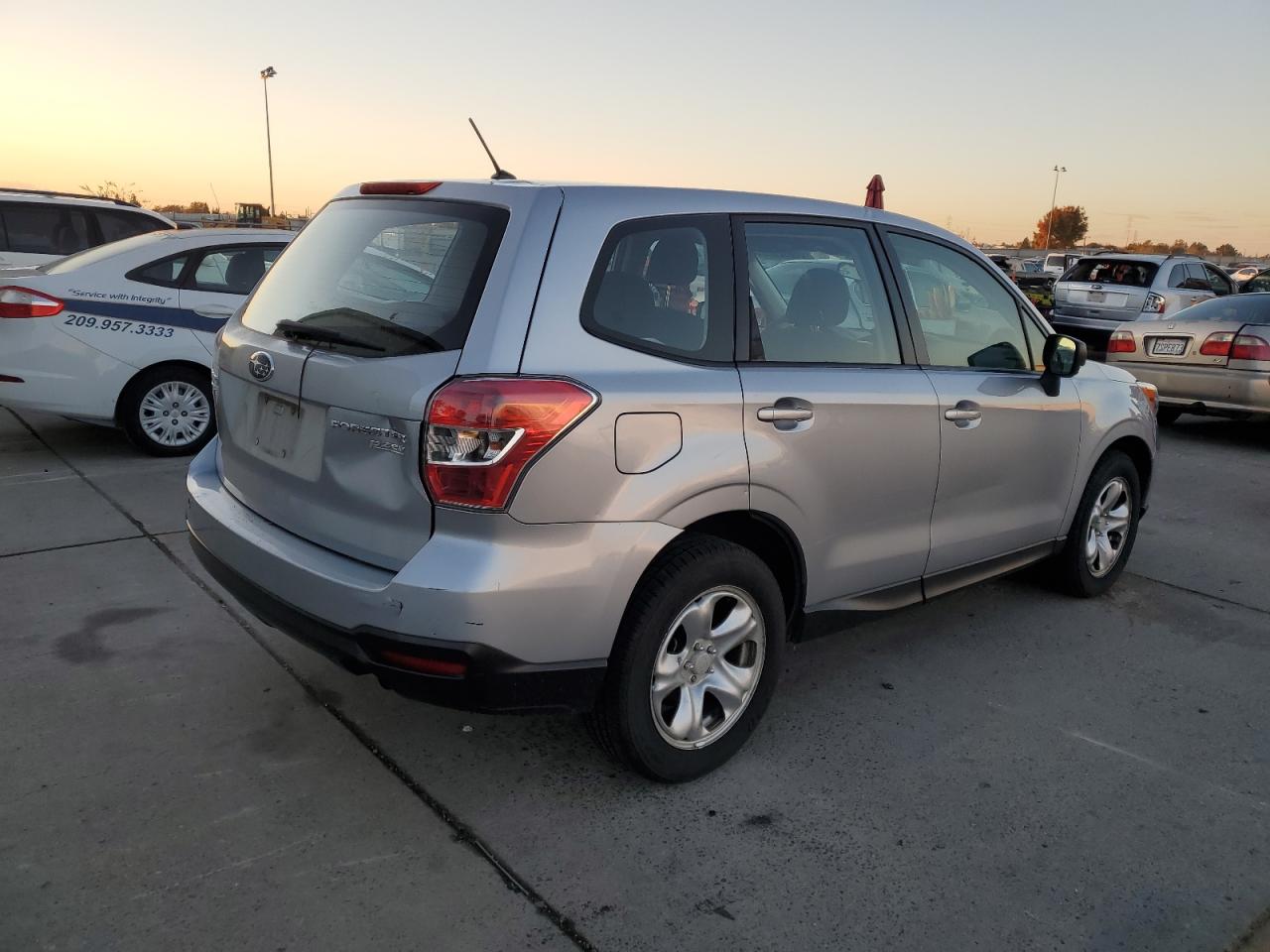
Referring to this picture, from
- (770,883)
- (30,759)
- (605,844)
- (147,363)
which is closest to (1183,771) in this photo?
(770,883)

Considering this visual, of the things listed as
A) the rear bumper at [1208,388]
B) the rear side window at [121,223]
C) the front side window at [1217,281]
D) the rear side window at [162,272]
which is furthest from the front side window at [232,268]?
the front side window at [1217,281]

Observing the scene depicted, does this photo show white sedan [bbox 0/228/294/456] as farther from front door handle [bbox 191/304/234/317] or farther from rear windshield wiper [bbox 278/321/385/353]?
rear windshield wiper [bbox 278/321/385/353]

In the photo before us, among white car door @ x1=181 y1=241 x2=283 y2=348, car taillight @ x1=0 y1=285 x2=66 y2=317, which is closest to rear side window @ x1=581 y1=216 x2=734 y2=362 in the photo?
white car door @ x1=181 y1=241 x2=283 y2=348

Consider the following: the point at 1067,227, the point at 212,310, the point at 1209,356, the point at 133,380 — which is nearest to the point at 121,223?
the point at 212,310

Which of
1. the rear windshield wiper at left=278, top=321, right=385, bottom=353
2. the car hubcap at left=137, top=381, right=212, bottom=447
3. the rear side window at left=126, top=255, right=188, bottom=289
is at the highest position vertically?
the rear windshield wiper at left=278, top=321, right=385, bottom=353

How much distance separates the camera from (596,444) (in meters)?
2.68

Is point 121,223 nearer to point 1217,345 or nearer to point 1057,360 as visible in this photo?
point 1057,360

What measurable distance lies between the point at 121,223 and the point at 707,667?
33.3 ft

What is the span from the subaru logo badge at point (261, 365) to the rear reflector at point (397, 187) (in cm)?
64

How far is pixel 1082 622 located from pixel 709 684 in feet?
7.78

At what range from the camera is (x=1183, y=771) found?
3.39 meters

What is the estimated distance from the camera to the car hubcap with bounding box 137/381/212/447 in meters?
7.09

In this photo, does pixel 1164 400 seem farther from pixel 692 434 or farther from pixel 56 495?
pixel 56 495

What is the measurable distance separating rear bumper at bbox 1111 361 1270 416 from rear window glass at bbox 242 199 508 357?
26.8ft
